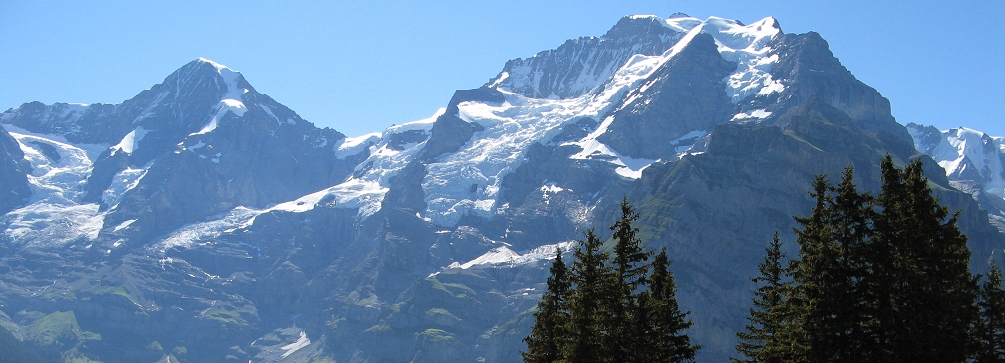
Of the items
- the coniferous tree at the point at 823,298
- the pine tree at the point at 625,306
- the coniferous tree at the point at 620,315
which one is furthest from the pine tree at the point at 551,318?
the coniferous tree at the point at 823,298

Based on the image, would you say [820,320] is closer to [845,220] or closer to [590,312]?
[845,220]

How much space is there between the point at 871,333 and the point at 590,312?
44.2ft

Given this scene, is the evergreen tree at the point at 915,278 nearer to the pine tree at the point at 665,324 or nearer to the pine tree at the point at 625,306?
the pine tree at the point at 625,306

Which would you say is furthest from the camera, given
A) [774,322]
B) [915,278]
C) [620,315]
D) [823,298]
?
[774,322]

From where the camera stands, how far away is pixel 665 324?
4797 centimetres

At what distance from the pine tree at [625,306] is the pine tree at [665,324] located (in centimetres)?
80

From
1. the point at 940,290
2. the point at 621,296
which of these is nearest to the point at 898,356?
the point at 940,290

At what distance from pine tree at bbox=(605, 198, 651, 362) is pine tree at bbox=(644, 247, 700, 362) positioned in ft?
2.63

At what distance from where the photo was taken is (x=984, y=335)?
4806cm

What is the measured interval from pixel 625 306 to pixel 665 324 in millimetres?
2855

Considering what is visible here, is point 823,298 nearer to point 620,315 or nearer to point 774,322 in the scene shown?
point 620,315

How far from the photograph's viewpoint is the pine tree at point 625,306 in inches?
1729

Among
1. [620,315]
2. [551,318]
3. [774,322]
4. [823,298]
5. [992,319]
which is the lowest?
[620,315]

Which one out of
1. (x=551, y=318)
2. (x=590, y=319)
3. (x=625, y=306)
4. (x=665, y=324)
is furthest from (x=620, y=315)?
(x=551, y=318)
